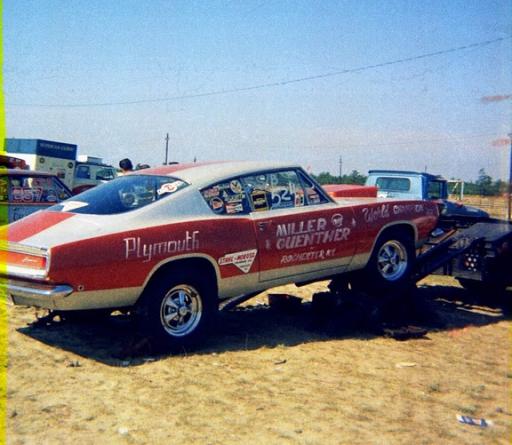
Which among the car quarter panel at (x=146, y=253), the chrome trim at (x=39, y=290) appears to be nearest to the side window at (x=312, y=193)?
the car quarter panel at (x=146, y=253)

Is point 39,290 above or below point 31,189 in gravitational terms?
below

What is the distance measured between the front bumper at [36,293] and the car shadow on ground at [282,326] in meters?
0.62

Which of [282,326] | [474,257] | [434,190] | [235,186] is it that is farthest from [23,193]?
[434,190]

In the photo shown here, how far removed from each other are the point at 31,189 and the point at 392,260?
5.75 m

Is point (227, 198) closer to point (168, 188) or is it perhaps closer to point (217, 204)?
point (217, 204)

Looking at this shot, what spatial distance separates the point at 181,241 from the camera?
4.59 metres

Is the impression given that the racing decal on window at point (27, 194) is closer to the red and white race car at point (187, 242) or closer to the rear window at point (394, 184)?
the red and white race car at point (187, 242)

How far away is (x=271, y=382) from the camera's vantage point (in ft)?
13.5

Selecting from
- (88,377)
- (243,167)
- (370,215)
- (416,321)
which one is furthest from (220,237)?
(416,321)

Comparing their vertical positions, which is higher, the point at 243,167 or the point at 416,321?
the point at 243,167

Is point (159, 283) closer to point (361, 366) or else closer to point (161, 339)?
point (161, 339)

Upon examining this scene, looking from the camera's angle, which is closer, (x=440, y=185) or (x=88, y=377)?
(x=88, y=377)

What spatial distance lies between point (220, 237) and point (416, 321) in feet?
8.67

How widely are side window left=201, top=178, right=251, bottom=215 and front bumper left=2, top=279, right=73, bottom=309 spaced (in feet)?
4.73
